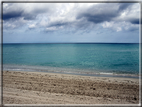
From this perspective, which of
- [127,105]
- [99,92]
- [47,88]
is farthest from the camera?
[47,88]

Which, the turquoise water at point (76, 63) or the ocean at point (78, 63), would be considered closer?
the ocean at point (78, 63)

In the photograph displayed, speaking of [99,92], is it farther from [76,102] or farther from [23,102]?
[23,102]

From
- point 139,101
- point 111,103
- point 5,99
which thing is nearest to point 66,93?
point 111,103

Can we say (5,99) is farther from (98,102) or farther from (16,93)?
(98,102)

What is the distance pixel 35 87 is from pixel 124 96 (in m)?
6.11

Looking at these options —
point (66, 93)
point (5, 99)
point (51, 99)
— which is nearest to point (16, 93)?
point (5, 99)

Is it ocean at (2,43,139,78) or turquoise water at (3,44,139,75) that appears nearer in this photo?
ocean at (2,43,139,78)

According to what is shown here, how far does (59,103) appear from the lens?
632cm

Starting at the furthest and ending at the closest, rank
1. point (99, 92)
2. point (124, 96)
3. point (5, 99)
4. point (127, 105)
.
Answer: point (99, 92)
point (124, 96)
point (5, 99)
point (127, 105)

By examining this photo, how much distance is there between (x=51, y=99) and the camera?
22.5 ft

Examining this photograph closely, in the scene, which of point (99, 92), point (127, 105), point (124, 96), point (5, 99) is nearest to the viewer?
point (127, 105)

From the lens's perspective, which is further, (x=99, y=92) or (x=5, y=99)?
(x=99, y=92)

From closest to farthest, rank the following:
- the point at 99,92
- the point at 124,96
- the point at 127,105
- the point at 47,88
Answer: the point at 127,105 → the point at 124,96 → the point at 99,92 → the point at 47,88

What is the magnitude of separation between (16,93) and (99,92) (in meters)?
5.39
